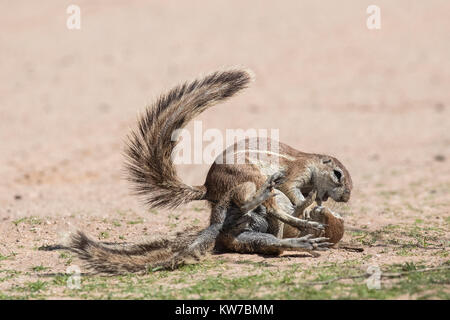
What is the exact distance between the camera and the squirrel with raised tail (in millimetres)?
6285

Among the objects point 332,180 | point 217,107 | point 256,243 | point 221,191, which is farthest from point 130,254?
point 217,107

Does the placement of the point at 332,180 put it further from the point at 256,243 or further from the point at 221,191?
the point at 221,191

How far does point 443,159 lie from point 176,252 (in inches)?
293

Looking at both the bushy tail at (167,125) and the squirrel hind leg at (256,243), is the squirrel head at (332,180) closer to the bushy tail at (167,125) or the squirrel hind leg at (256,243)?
the squirrel hind leg at (256,243)

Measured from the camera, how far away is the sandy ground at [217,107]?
812 centimetres

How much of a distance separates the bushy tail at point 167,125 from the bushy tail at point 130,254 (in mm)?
494

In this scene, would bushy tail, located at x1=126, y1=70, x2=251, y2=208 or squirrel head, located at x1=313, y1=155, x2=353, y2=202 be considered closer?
bushy tail, located at x1=126, y1=70, x2=251, y2=208

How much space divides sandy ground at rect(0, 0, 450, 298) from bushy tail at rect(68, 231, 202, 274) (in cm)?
20

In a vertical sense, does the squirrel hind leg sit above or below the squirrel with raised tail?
below

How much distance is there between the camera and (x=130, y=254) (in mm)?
6184

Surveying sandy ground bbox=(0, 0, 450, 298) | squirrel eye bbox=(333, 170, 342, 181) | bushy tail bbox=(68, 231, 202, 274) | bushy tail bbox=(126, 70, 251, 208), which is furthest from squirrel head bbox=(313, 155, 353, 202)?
bushy tail bbox=(68, 231, 202, 274)

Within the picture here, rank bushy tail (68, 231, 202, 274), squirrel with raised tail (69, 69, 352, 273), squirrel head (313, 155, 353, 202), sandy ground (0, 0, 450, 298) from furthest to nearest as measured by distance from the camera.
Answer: sandy ground (0, 0, 450, 298), squirrel head (313, 155, 353, 202), squirrel with raised tail (69, 69, 352, 273), bushy tail (68, 231, 202, 274)

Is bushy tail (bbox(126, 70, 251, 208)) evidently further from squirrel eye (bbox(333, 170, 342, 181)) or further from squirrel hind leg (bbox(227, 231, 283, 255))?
squirrel eye (bbox(333, 170, 342, 181))
